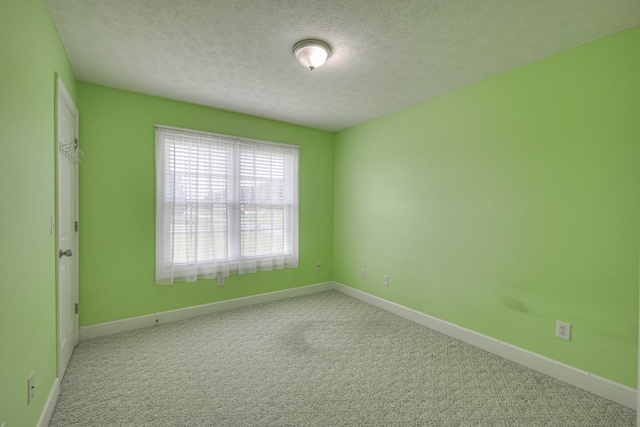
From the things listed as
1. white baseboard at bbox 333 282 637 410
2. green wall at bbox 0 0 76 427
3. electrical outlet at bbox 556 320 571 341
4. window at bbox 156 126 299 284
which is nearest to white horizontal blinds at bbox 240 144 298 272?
window at bbox 156 126 299 284

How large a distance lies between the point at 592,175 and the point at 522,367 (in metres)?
1.62

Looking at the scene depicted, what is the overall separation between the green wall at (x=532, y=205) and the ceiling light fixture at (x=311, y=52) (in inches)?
61.1

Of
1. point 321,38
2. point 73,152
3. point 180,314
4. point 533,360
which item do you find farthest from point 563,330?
point 73,152

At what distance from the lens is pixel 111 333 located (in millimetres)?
2959

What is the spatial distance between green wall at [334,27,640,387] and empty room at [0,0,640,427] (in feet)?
0.05

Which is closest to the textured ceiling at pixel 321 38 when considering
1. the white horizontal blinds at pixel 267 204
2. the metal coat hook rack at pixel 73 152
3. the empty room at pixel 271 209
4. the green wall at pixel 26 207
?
the empty room at pixel 271 209

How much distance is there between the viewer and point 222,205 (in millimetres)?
3580

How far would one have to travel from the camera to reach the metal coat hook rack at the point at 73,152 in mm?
2269

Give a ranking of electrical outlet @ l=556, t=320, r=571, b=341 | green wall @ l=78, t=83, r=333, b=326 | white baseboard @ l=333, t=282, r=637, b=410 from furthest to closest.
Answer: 1. green wall @ l=78, t=83, r=333, b=326
2. electrical outlet @ l=556, t=320, r=571, b=341
3. white baseboard @ l=333, t=282, r=637, b=410

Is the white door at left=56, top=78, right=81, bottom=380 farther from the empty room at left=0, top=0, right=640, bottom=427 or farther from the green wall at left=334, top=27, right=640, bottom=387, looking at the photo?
the green wall at left=334, top=27, right=640, bottom=387

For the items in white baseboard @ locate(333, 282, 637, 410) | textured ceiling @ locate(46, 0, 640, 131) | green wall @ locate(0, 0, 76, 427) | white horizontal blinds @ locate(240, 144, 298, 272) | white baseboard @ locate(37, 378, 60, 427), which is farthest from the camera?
white horizontal blinds @ locate(240, 144, 298, 272)

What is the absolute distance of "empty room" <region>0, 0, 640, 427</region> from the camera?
1783mm

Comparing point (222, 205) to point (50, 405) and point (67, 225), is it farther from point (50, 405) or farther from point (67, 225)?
point (50, 405)

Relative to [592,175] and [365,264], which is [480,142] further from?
[365,264]
